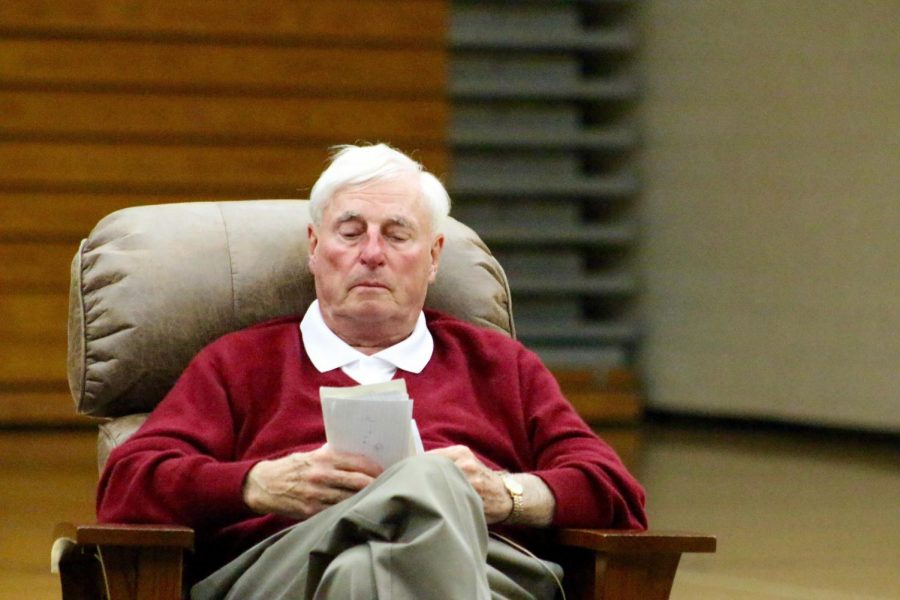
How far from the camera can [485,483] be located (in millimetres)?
2189

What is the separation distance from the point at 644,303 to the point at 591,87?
1.18 meters

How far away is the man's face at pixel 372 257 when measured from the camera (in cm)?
246

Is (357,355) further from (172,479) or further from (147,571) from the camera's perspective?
(147,571)

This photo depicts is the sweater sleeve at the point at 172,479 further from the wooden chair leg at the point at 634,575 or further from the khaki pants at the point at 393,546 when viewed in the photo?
the wooden chair leg at the point at 634,575

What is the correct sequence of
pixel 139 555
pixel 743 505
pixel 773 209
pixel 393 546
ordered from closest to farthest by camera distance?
pixel 393 546 < pixel 139 555 < pixel 743 505 < pixel 773 209

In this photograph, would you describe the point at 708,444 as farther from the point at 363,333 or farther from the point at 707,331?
the point at 363,333

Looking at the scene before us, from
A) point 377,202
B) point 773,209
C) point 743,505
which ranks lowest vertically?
point 743,505

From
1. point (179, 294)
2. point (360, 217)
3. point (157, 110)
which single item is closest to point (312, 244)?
point (360, 217)

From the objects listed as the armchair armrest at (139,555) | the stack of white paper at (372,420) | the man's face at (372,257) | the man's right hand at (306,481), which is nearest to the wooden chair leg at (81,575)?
the armchair armrest at (139,555)

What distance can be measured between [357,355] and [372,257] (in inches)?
6.3

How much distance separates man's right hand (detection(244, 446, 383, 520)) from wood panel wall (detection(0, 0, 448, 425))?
5180 mm

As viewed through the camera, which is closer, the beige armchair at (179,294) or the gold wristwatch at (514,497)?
the gold wristwatch at (514,497)

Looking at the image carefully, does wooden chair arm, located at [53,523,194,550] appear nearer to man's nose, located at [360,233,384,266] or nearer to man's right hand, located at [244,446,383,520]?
man's right hand, located at [244,446,383,520]

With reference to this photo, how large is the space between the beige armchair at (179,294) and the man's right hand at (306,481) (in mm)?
283
